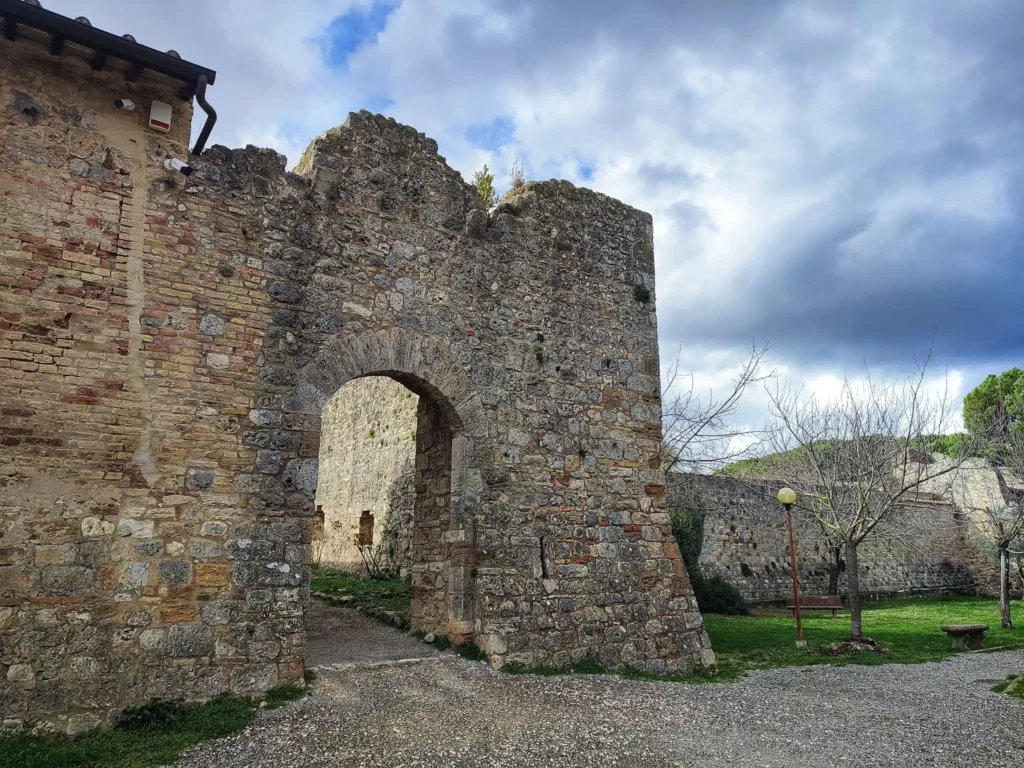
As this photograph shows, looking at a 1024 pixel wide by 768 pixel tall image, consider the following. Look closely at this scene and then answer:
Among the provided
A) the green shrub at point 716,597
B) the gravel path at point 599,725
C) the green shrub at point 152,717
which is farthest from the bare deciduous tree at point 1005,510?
the green shrub at point 152,717

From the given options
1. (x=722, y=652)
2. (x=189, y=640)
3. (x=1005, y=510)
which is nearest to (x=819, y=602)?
(x=722, y=652)

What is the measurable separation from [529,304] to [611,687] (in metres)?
4.42

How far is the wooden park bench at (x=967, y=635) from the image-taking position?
11.7 metres

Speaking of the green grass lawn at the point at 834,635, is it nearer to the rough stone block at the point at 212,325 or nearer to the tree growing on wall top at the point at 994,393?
the rough stone block at the point at 212,325

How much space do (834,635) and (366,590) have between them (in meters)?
8.64

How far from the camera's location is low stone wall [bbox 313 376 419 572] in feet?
44.8

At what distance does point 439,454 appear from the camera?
8.07 m

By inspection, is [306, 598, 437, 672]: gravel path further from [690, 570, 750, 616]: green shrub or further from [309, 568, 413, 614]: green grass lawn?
[690, 570, 750, 616]: green shrub

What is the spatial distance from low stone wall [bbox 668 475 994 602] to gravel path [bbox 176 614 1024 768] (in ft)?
34.6

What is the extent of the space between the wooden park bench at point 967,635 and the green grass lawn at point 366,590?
9.33 metres

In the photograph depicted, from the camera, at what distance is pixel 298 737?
5.12m

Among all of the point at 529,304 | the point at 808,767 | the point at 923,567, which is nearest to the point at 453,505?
the point at 529,304

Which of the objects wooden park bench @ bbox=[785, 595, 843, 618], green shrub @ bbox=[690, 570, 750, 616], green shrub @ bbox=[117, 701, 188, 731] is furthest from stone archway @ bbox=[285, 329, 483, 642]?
green shrub @ bbox=[690, 570, 750, 616]

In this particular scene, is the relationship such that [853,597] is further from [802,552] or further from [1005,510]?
[1005,510]
